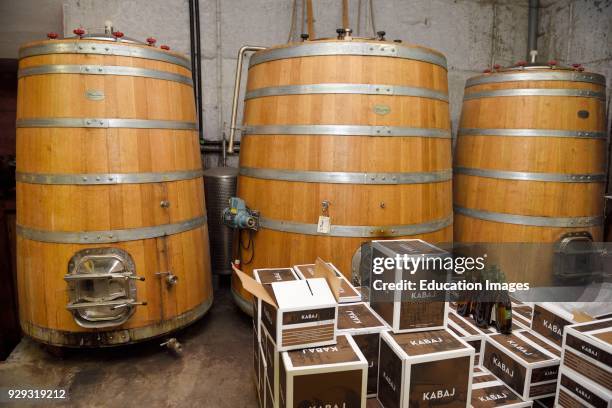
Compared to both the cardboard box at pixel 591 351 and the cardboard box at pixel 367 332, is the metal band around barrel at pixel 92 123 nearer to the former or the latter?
the cardboard box at pixel 367 332

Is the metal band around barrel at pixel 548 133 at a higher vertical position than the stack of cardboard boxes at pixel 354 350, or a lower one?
higher

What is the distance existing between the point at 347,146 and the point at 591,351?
4.91ft

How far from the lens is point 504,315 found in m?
2.01

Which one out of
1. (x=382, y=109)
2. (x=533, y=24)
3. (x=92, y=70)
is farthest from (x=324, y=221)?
(x=533, y=24)

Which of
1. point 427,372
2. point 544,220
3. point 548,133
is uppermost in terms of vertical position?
point 548,133

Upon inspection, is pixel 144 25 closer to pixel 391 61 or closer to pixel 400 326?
pixel 391 61

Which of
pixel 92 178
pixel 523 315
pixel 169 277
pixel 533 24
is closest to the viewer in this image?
pixel 523 315

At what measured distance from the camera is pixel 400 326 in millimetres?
1733

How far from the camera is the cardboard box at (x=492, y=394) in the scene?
171 cm

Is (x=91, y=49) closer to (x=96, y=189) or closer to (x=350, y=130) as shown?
(x=96, y=189)

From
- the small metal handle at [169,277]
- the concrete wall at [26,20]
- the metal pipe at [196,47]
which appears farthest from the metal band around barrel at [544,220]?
the concrete wall at [26,20]

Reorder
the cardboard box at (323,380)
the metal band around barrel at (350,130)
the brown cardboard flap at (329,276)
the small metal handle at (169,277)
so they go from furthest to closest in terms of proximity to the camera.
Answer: the small metal handle at (169,277) → the metal band around barrel at (350,130) → the brown cardboard flap at (329,276) → the cardboard box at (323,380)

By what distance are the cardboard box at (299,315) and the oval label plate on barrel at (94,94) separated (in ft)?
4.72

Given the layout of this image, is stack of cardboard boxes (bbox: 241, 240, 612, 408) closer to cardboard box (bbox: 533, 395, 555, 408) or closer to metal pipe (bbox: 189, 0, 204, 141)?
cardboard box (bbox: 533, 395, 555, 408)
